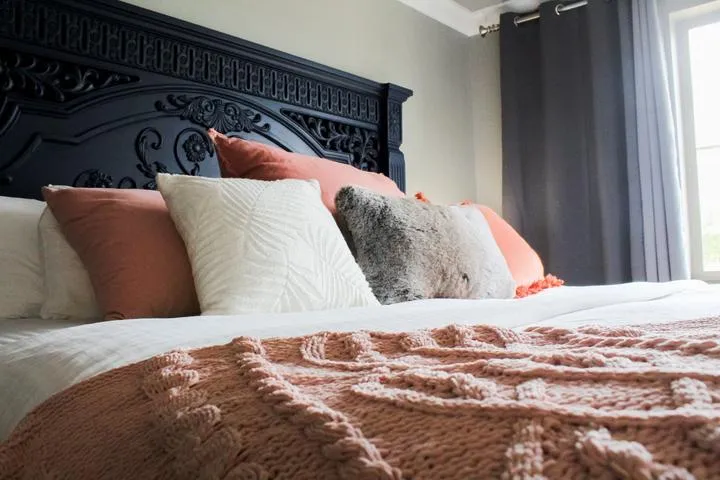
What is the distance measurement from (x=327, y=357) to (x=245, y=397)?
0.16 m

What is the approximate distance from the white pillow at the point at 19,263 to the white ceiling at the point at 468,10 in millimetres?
2121

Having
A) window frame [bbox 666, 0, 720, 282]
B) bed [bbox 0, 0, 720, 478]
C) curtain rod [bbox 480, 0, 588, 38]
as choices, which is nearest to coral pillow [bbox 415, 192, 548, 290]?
bed [bbox 0, 0, 720, 478]

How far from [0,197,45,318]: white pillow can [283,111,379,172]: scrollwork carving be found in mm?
1002

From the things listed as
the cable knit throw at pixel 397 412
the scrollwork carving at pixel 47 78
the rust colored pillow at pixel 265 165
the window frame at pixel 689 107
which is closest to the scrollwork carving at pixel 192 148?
the rust colored pillow at pixel 265 165

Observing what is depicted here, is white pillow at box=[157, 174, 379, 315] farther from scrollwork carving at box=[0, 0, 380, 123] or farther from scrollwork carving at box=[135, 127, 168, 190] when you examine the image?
scrollwork carving at box=[0, 0, 380, 123]

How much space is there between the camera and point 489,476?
13.5 inches

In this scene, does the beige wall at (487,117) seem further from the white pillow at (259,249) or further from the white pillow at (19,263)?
the white pillow at (19,263)

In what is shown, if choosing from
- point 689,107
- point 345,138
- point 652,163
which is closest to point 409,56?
point 345,138

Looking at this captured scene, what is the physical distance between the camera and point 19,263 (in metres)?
1.33

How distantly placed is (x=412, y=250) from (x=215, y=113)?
0.83m

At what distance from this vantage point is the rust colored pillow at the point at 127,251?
3.95ft

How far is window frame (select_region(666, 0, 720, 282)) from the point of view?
2.73 meters

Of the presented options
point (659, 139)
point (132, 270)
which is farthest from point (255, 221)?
point (659, 139)

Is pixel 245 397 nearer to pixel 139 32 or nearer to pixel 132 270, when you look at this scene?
pixel 132 270
